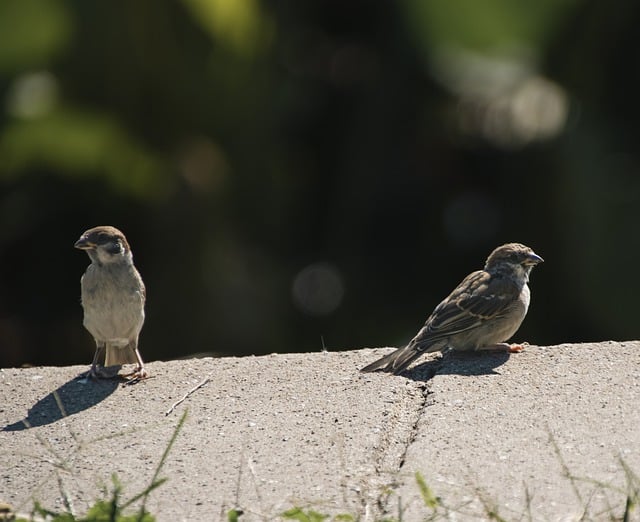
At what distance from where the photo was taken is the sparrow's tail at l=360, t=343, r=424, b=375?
4801 millimetres

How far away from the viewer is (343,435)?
4.07 m

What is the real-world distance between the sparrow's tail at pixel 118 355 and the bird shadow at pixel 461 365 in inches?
55.6

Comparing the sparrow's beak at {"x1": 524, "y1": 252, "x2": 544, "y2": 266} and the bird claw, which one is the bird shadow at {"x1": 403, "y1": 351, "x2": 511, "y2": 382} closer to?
the sparrow's beak at {"x1": 524, "y1": 252, "x2": 544, "y2": 266}

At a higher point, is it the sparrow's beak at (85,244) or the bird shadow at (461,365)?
the sparrow's beak at (85,244)

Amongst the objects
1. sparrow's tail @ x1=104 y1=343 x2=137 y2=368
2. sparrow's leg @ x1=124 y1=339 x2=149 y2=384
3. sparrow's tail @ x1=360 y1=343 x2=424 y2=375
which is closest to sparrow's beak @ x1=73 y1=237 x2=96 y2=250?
sparrow's tail @ x1=104 y1=343 x2=137 y2=368

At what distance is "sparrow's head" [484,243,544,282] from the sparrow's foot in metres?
1.77

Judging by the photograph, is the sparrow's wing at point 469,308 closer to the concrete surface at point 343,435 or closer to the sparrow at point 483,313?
the sparrow at point 483,313

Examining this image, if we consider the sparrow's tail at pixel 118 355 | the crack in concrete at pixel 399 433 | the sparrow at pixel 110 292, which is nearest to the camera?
the crack in concrete at pixel 399 433

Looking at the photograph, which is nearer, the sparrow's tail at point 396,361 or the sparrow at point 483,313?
the sparrow's tail at point 396,361

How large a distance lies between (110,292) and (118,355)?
35 centimetres

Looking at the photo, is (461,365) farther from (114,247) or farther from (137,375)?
(114,247)

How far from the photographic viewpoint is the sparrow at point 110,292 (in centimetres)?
537

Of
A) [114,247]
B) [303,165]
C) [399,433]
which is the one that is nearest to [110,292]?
[114,247]

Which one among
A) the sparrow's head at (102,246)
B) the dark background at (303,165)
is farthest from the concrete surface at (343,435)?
the dark background at (303,165)
